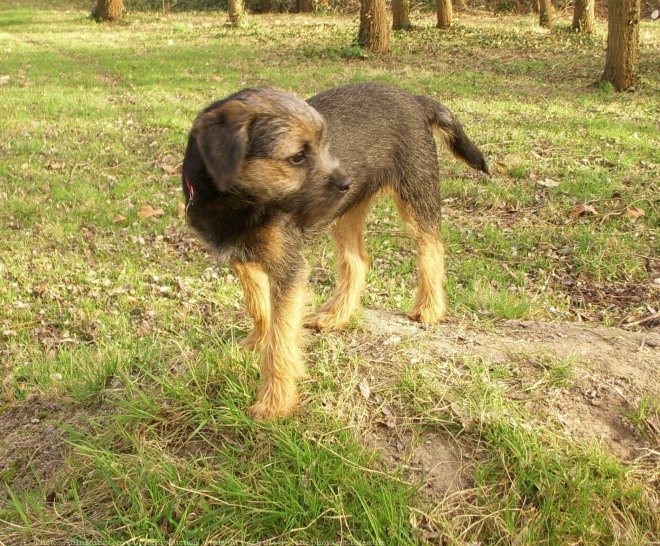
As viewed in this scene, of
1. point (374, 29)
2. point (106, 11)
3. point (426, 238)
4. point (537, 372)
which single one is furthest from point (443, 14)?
point (537, 372)

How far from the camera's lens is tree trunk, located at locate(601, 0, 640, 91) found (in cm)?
1279

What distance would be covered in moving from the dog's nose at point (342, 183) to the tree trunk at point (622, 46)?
11653 mm

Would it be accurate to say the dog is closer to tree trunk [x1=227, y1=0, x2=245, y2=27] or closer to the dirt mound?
the dirt mound

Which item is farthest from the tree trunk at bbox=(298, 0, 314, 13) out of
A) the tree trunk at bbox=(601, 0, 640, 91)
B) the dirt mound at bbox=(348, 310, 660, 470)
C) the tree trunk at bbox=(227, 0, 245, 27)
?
the dirt mound at bbox=(348, 310, 660, 470)

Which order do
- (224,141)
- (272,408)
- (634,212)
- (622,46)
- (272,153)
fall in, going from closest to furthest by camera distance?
(224,141), (272,153), (272,408), (634,212), (622,46)

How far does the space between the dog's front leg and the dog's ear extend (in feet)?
2.03

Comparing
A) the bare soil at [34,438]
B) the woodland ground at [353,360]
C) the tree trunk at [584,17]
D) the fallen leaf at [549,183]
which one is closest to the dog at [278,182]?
the woodland ground at [353,360]

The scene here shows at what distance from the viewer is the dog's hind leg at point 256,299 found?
3900mm

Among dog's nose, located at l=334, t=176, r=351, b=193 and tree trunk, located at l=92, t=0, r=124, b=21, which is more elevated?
tree trunk, located at l=92, t=0, r=124, b=21

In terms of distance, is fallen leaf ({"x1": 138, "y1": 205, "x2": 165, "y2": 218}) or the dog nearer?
the dog

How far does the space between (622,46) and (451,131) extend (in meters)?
10.2

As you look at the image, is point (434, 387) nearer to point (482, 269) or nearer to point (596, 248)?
point (482, 269)

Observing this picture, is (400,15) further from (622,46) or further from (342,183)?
(342,183)

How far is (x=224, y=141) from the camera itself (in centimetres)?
314
